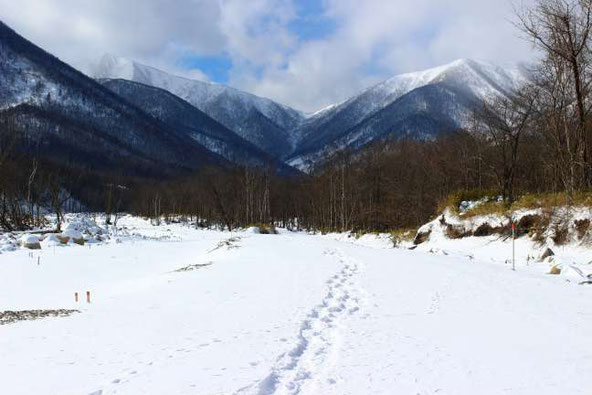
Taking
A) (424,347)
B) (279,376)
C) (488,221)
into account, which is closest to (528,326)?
(424,347)

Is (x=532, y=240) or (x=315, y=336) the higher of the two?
(x=532, y=240)

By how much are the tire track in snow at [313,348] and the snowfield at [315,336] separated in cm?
3

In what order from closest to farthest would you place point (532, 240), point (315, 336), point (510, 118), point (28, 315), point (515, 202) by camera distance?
point (315, 336) → point (28, 315) → point (532, 240) → point (515, 202) → point (510, 118)

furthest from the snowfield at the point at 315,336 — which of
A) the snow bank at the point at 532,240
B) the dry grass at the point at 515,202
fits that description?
the dry grass at the point at 515,202

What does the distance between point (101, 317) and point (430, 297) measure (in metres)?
7.81

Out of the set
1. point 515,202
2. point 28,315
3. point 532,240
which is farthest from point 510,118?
point 28,315

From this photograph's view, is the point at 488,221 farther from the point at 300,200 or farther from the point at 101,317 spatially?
the point at 300,200

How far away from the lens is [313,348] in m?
6.72

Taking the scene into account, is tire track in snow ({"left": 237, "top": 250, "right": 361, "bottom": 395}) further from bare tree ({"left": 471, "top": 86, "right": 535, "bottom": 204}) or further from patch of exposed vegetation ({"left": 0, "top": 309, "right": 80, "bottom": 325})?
bare tree ({"left": 471, "top": 86, "right": 535, "bottom": 204})

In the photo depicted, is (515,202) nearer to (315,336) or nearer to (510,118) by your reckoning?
(510,118)

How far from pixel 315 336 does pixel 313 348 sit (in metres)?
0.71

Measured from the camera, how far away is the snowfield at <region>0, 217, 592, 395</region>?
17.1 feet

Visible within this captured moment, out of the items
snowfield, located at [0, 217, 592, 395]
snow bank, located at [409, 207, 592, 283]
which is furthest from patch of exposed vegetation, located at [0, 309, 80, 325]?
snow bank, located at [409, 207, 592, 283]

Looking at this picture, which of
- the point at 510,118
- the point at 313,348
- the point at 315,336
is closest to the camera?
the point at 313,348
